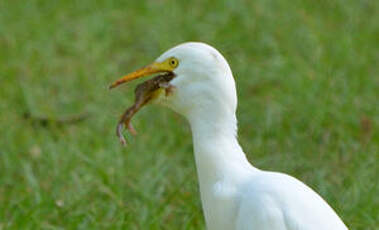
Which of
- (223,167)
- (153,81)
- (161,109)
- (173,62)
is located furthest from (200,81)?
(161,109)

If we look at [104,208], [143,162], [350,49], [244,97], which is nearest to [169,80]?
[104,208]

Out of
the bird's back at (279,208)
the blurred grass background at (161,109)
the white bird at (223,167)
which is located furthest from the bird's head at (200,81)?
the blurred grass background at (161,109)

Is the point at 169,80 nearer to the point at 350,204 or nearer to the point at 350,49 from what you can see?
the point at 350,204

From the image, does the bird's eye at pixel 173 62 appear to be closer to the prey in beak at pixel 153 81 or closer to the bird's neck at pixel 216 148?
the prey in beak at pixel 153 81

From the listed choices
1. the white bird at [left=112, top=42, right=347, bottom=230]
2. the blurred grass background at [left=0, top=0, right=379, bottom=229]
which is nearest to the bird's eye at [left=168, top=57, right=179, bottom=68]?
the white bird at [left=112, top=42, right=347, bottom=230]

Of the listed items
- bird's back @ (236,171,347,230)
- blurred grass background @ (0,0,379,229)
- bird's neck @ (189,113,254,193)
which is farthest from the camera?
blurred grass background @ (0,0,379,229)

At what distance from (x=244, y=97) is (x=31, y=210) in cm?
282

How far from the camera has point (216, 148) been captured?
3979mm

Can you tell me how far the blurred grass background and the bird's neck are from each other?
1.56 m

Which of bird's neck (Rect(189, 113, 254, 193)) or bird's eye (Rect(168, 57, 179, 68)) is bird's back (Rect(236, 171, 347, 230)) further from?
bird's eye (Rect(168, 57, 179, 68))

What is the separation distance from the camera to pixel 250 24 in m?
8.75

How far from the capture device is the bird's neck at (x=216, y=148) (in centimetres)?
396

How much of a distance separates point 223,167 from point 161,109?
11.8 feet

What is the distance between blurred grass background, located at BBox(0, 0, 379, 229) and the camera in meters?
5.83
